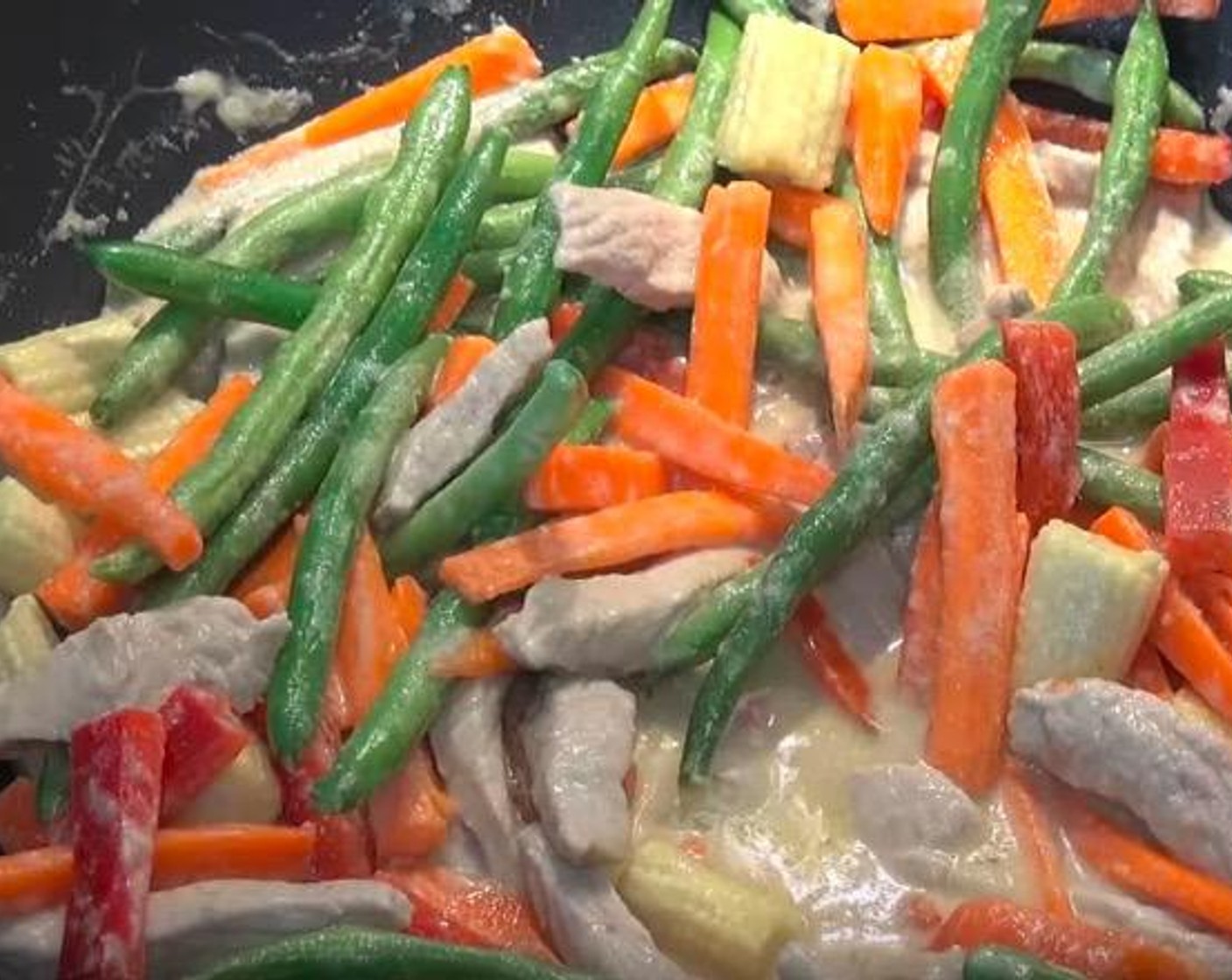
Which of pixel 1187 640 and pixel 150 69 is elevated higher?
pixel 150 69

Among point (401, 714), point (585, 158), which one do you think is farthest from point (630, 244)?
point (401, 714)

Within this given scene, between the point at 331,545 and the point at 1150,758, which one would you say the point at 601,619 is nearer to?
the point at 331,545

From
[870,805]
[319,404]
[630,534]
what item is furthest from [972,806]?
[319,404]

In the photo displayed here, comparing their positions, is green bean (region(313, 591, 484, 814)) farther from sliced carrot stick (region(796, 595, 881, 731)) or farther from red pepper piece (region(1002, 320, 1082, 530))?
red pepper piece (region(1002, 320, 1082, 530))

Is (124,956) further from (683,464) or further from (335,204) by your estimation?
(335,204)

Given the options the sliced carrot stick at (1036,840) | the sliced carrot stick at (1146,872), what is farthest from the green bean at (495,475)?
the sliced carrot stick at (1146,872)

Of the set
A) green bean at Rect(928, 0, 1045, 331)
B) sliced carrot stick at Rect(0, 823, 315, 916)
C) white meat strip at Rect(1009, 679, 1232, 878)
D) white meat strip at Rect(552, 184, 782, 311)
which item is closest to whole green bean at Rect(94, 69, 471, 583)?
white meat strip at Rect(552, 184, 782, 311)

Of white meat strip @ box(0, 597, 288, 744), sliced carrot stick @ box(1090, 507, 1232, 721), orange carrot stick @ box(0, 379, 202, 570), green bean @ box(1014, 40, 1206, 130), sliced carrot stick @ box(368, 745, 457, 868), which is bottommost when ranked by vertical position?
sliced carrot stick @ box(368, 745, 457, 868)
